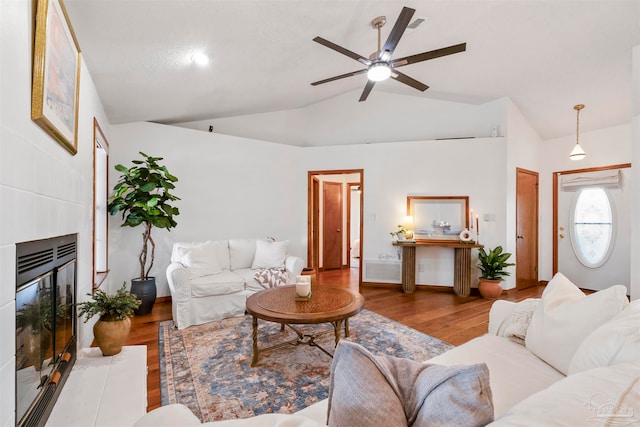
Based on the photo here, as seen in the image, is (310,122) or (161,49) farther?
(310,122)

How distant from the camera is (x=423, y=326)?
3.13 meters

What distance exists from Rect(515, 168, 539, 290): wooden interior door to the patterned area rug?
3.02 metres

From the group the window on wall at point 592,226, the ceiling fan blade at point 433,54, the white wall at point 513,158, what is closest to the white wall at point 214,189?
the ceiling fan blade at point 433,54

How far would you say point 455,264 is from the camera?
4.57 m

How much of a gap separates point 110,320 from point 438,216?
176 inches

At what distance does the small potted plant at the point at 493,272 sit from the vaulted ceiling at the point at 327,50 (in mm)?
2418

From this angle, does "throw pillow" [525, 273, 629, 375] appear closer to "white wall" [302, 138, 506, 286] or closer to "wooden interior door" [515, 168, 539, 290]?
"white wall" [302, 138, 506, 286]

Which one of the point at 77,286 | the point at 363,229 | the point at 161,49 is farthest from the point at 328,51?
the point at 77,286

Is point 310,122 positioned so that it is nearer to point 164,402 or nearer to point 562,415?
point 164,402

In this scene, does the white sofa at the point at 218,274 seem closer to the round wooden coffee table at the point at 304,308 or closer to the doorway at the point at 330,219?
the round wooden coffee table at the point at 304,308

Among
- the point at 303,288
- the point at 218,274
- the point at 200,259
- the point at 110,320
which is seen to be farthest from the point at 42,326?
the point at 218,274

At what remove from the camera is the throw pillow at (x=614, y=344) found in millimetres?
893

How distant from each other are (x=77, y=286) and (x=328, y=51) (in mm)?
3181

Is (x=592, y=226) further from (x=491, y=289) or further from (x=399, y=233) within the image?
(x=399, y=233)
